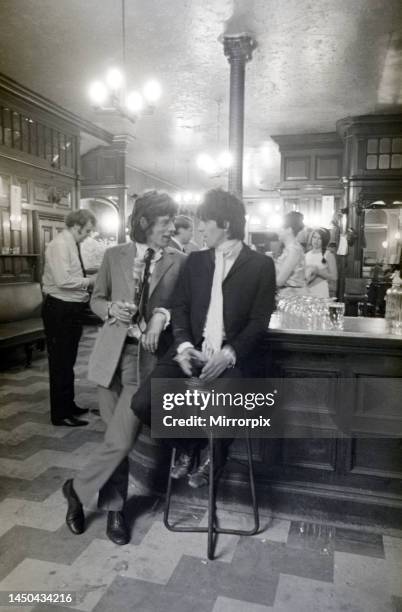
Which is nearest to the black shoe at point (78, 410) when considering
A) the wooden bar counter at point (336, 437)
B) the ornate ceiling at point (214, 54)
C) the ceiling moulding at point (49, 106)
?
the wooden bar counter at point (336, 437)

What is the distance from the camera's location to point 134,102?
566 centimetres

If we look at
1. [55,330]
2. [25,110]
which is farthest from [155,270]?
[25,110]

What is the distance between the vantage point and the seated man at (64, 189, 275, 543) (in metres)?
2.53

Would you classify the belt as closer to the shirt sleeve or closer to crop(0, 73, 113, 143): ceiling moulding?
the shirt sleeve

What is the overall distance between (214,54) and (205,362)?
4791mm

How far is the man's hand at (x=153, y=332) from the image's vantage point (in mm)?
2592

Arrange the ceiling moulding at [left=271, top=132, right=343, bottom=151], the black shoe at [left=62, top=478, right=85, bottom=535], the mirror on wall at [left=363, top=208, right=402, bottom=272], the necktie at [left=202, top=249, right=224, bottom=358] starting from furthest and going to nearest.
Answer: the mirror on wall at [left=363, top=208, right=402, bottom=272], the ceiling moulding at [left=271, top=132, right=343, bottom=151], the black shoe at [left=62, top=478, right=85, bottom=535], the necktie at [left=202, top=249, right=224, bottom=358]

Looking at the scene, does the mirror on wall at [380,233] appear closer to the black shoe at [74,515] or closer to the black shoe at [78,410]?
the black shoe at [78,410]

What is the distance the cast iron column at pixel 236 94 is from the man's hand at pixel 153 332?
119 inches

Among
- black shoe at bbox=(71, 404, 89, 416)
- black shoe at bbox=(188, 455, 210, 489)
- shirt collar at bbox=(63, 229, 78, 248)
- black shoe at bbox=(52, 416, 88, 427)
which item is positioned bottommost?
black shoe at bbox=(52, 416, 88, 427)

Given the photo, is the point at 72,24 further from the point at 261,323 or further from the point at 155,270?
the point at 261,323

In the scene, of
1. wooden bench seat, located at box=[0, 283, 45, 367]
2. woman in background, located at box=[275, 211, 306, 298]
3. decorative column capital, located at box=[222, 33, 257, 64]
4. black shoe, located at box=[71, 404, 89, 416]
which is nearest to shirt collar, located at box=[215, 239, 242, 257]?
woman in background, located at box=[275, 211, 306, 298]

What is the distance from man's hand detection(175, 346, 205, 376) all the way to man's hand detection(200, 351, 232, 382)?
0.06 metres

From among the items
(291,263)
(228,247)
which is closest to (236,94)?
(291,263)
